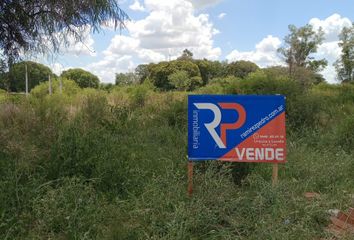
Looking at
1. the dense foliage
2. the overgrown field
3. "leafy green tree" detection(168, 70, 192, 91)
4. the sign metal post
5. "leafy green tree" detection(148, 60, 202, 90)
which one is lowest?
the overgrown field

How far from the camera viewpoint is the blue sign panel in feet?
17.8

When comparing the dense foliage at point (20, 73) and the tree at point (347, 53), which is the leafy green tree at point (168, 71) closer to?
the tree at point (347, 53)

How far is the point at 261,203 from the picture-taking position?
4.63m

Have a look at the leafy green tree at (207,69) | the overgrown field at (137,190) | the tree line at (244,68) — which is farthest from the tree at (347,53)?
the overgrown field at (137,190)

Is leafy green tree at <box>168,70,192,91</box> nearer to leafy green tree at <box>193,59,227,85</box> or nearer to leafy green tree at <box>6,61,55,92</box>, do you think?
leafy green tree at <box>193,59,227,85</box>

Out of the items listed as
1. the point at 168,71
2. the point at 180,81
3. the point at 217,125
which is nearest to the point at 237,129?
the point at 217,125

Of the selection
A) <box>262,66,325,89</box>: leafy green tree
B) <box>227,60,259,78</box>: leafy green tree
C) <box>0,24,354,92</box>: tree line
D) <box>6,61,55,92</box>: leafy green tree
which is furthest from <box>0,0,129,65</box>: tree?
<box>227,60,259,78</box>: leafy green tree

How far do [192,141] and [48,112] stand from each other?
3783 millimetres

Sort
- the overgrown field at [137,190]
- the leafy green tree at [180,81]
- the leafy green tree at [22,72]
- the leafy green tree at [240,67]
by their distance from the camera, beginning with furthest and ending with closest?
the leafy green tree at [240,67] < the leafy green tree at [180,81] < the leafy green tree at [22,72] < the overgrown field at [137,190]

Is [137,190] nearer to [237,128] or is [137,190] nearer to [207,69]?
[237,128]

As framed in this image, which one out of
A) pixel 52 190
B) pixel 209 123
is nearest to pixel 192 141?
pixel 209 123

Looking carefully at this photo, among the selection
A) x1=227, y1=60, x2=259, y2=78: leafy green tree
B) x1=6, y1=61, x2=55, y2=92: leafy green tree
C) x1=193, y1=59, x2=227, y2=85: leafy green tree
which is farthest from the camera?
x1=193, y1=59, x2=227, y2=85: leafy green tree

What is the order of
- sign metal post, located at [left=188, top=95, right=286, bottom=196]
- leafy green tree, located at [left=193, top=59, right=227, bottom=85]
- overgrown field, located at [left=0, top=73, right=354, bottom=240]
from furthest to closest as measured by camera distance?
leafy green tree, located at [left=193, top=59, right=227, bottom=85] → sign metal post, located at [left=188, top=95, right=286, bottom=196] → overgrown field, located at [left=0, top=73, right=354, bottom=240]

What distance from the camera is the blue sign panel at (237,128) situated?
17.8 ft
